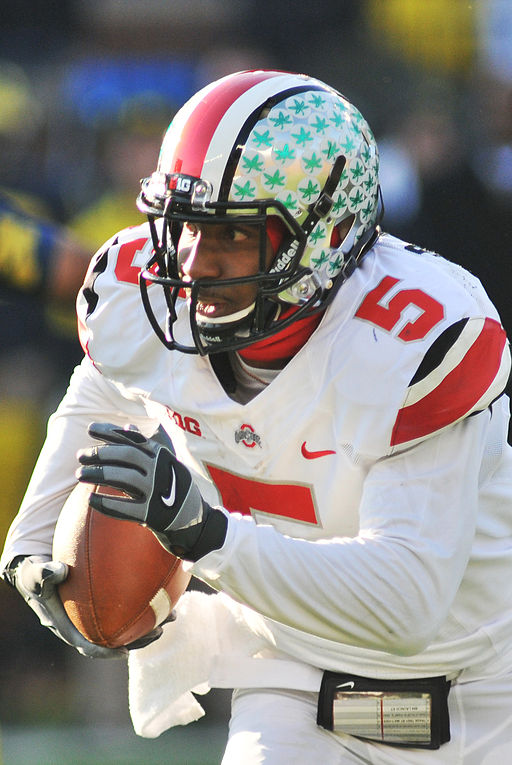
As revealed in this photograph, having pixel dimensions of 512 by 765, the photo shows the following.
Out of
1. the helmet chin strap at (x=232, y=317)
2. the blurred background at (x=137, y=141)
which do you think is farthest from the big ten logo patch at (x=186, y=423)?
the blurred background at (x=137, y=141)

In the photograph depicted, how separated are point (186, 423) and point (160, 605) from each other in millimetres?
394

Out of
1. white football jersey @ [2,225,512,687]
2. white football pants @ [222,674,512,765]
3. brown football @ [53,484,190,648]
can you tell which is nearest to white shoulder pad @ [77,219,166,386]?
white football jersey @ [2,225,512,687]

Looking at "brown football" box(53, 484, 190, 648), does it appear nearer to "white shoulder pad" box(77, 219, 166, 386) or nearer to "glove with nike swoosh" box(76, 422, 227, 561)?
"white shoulder pad" box(77, 219, 166, 386)

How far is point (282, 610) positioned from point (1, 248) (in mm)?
2095

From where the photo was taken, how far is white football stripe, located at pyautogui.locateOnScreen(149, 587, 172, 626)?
2396mm

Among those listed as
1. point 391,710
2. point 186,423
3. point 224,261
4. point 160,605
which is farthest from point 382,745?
point 224,261

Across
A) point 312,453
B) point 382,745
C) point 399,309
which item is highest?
point 399,309

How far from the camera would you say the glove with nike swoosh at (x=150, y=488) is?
1.78 meters

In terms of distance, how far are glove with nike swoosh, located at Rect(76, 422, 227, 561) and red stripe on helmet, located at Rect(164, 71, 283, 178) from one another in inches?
23.6

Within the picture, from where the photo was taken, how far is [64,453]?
102 inches

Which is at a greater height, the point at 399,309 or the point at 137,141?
the point at 399,309

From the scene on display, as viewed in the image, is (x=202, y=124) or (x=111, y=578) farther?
(x=111, y=578)

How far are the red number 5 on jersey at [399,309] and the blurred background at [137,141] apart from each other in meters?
1.76

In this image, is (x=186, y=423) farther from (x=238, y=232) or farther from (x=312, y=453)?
(x=238, y=232)
